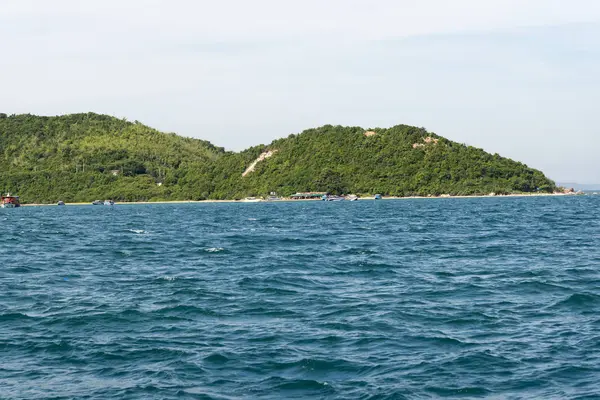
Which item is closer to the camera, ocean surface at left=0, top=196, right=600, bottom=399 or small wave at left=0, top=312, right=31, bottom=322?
ocean surface at left=0, top=196, right=600, bottom=399

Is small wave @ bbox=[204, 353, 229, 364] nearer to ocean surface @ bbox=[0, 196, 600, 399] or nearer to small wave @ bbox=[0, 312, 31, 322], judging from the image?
ocean surface @ bbox=[0, 196, 600, 399]

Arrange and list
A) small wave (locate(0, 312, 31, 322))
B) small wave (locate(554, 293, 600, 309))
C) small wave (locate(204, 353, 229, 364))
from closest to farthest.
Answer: small wave (locate(204, 353, 229, 364))
small wave (locate(0, 312, 31, 322))
small wave (locate(554, 293, 600, 309))

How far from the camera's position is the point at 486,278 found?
34125 mm

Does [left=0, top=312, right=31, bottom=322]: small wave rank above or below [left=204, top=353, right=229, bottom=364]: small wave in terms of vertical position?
above

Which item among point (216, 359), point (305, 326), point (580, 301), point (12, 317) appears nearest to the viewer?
point (216, 359)

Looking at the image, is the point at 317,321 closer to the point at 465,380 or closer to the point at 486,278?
the point at 465,380

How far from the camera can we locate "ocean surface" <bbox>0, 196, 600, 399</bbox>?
17.7m

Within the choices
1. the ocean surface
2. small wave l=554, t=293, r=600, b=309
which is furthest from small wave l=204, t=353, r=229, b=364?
small wave l=554, t=293, r=600, b=309

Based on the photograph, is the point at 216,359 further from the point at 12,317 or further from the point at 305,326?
the point at 12,317

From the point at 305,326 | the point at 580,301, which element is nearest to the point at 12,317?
the point at 305,326

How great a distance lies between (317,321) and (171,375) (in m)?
7.39

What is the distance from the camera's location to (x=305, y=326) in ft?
78.8

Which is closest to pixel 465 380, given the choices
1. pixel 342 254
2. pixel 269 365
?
pixel 269 365

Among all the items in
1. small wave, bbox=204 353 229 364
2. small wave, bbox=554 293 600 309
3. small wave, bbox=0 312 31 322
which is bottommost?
small wave, bbox=204 353 229 364
